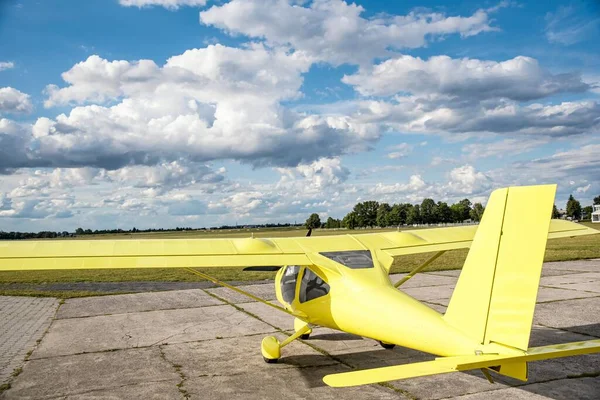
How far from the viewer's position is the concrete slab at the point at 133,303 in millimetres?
13414

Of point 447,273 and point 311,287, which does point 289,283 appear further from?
point 447,273

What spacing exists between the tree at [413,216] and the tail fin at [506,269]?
15812 centimetres

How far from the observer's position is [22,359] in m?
8.83

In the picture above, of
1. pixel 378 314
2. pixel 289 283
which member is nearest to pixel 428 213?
pixel 289 283

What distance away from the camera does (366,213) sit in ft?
533

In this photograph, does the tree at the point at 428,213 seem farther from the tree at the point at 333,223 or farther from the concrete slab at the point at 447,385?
the concrete slab at the point at 447,385

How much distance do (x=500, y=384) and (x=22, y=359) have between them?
27.3ft

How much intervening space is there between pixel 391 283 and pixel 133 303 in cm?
1002

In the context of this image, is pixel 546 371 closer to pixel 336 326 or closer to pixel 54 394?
pixel 336 326

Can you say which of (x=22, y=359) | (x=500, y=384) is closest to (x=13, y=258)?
(x=22, y=359)

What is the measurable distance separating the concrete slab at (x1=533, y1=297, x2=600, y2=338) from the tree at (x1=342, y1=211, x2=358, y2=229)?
5707 inches

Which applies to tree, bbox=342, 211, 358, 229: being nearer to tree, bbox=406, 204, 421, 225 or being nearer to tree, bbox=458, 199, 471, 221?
tree, bbox=406, 204, 421, 225

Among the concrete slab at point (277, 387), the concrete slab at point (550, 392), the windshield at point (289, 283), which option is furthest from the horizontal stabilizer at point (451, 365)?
the windshield at point (289, 283)

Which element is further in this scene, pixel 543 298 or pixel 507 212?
pixel 543 298
